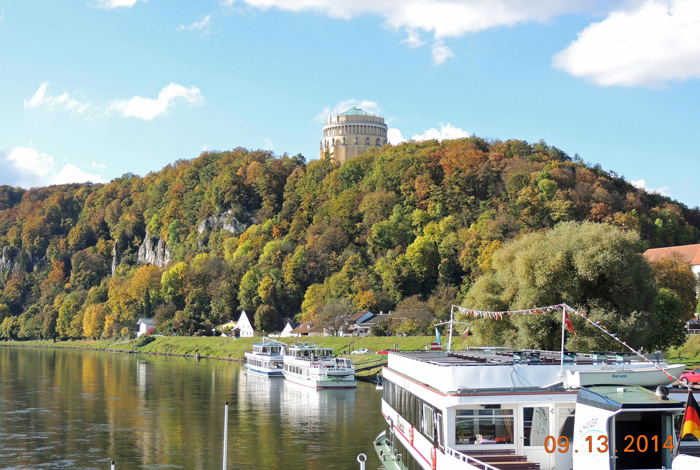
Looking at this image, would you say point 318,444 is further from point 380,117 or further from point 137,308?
point 380,117

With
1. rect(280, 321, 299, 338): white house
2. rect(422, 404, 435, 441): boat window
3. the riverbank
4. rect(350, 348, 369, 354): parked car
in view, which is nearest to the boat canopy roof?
rect(422, 404, 435, 441): boat window

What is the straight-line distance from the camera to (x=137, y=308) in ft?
482

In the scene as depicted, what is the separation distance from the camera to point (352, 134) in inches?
6993

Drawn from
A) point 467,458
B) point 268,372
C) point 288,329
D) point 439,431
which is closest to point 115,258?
point 288,329

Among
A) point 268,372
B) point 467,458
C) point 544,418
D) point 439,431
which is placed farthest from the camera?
point 268,372

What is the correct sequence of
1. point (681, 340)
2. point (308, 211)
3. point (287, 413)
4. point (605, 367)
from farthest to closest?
point (308, 211)
point (681, 340)
point (287, 413)
point (605, 367)

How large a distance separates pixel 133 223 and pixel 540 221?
11335 cm

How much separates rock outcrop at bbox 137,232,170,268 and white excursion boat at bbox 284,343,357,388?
107246 millimetres

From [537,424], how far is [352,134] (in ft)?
527

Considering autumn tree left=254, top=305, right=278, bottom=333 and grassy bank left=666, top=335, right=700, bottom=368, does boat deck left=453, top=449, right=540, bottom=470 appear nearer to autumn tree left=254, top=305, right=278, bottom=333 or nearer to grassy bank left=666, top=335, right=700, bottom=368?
grassy bank left=666, top=335, right=700, bottom=368

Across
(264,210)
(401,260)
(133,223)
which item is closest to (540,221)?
(401,260)

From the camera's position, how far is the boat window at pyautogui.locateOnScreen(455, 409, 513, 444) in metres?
19.1

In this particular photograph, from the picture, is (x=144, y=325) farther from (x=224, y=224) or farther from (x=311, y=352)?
(x=311, y=352)

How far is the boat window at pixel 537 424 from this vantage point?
19.0 m
